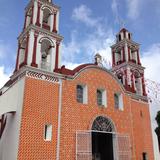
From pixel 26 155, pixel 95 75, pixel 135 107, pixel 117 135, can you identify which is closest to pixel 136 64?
pixel 135 107

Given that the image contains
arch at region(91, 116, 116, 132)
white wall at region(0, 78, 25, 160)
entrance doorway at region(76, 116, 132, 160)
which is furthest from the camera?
arch at region(91, 116, 116, 132)

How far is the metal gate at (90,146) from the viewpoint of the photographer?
1512 centimetres

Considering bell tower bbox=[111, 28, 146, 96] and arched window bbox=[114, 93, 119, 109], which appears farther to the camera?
bell tower bbox=[111, 28, 146, 96]

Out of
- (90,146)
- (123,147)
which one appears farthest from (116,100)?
(90,146)

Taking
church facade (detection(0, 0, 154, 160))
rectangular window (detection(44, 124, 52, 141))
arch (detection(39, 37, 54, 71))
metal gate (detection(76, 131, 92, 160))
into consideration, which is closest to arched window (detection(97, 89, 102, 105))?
church facade (detection(0, 0, 154, 160))

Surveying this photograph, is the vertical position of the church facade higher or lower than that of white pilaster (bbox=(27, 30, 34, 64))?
lower

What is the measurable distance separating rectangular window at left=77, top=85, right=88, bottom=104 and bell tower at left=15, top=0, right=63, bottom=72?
2.20m

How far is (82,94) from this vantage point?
17.2 m

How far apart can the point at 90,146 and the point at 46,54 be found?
23.6 ft

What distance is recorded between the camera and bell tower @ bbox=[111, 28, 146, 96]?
2153 centimetres

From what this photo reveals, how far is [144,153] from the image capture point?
18.9m

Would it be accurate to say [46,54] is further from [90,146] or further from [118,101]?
[90,146]

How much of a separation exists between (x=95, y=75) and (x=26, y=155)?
7730mm

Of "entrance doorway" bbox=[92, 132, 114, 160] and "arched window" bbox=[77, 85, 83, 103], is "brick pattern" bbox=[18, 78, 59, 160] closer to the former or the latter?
"arched window" bbox=[77, 85, 83, 103]
